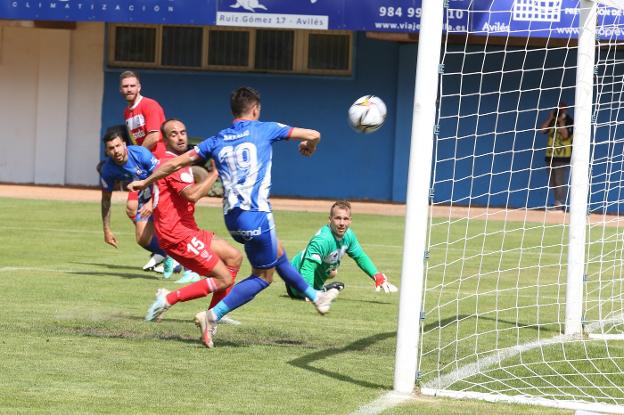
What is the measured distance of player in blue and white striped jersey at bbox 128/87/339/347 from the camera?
866 centimetres

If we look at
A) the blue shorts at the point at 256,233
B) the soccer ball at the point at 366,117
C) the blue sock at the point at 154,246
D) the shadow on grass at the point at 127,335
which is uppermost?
the soccer ball at the point at 366,117

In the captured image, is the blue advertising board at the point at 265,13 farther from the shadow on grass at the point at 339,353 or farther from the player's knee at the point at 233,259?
the shadow on grass at the point at 339,353

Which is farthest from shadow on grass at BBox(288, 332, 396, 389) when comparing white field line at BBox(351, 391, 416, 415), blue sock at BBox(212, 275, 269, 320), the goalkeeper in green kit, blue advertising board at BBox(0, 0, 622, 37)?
blue advertising board at BBox(0, 0, 622, 37)

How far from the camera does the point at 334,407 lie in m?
6.93

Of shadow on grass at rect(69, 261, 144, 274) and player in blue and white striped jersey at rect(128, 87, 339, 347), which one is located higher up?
player in blue and white striped jersey at rect(128, 87, 339, 347)

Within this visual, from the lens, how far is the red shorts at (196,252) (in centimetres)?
952

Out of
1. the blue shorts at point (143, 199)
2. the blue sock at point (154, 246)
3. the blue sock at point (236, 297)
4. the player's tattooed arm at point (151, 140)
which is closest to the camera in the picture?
the blue sock at point (236, 297)

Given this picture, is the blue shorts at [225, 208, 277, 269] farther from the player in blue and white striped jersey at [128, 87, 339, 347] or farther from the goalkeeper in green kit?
the goalkeeper in green kit

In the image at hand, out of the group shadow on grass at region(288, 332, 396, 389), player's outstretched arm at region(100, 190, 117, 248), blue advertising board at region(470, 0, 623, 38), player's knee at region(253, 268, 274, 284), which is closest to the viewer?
shadow on grass at region(288, 332, 396, 389)

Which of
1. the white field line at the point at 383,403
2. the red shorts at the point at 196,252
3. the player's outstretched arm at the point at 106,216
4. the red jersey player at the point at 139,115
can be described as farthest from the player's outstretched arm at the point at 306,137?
the red jersey player at the point at 139,115

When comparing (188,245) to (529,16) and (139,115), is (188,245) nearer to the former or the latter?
(139,115)

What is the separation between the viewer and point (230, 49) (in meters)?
27.9

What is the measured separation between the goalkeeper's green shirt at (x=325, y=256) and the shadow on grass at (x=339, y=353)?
6.44 ft

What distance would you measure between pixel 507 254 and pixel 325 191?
11.4 m
